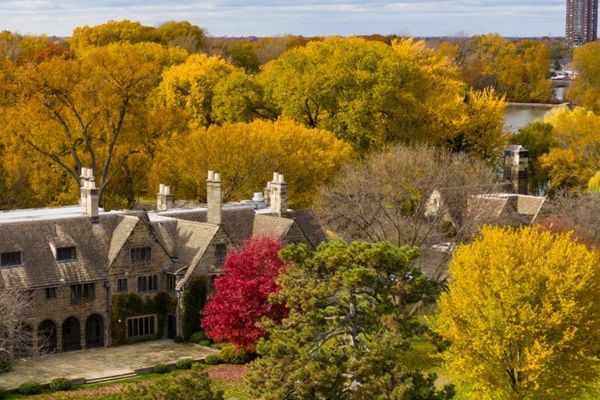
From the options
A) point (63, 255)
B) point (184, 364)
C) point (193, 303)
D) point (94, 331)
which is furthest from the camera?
point (193, 303)

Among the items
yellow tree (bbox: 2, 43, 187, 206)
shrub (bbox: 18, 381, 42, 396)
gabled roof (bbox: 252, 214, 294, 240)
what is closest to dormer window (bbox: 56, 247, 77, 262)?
shrub (bbox: 18, 381, 42, 396)

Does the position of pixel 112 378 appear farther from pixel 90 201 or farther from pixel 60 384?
pixel 90 201

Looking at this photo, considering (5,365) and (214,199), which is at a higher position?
(214,199)

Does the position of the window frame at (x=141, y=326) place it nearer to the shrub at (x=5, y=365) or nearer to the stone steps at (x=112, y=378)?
the stone steps at (x=112, y=378)

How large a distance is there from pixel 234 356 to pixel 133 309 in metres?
7.30

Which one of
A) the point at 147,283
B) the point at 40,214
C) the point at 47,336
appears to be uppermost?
the point at 40,214

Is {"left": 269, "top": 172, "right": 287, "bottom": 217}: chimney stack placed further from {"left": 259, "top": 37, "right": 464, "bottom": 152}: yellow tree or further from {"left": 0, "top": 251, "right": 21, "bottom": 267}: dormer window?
{"left": 259, "top": 37, "right": 464, "bottom": 152}: yellow tree

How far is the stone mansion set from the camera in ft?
188

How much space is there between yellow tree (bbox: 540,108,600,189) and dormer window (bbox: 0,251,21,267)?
48558mm

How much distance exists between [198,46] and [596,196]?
119m

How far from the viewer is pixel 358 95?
8912cm

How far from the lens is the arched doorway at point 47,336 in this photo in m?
57.0

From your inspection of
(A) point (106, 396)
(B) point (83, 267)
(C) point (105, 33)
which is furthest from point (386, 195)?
(C) point (105, 33)

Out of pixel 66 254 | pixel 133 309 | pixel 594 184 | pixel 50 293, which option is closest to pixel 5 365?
pixel 50 293
